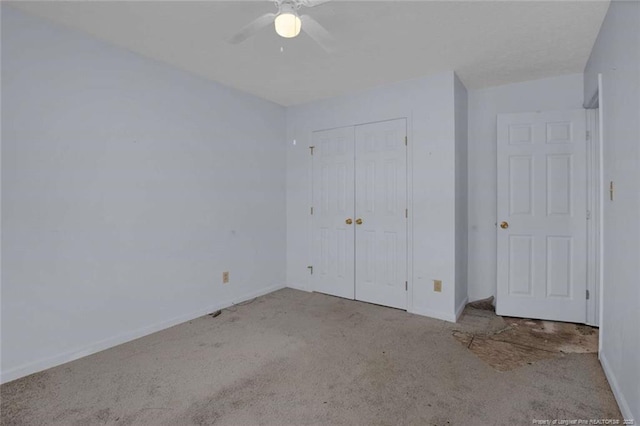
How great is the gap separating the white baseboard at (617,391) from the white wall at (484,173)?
1406 mm

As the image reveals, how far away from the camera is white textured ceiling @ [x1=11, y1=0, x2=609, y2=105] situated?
6.88ft

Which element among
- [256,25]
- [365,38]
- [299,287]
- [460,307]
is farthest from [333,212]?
[256,25]

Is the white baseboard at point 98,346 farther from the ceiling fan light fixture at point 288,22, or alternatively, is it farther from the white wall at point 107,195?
the ceiling fan light fixture at point 288,22

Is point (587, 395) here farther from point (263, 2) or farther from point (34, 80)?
point (34, 80)

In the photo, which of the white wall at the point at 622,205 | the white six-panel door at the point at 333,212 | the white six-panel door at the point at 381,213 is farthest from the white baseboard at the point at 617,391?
the white six-panel door at the point at 333,212

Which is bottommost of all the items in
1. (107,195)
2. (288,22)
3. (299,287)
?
(299,287)

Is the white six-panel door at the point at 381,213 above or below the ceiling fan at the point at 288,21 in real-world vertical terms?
below

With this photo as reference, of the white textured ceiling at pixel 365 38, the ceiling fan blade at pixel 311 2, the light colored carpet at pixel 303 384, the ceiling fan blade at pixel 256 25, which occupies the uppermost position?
the white textured ceiling at pixel 365 38

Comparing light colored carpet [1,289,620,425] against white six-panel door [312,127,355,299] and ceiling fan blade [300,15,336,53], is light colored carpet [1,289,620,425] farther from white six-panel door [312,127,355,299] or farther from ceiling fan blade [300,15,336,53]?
ceiling fan blade [300,15,336,53]

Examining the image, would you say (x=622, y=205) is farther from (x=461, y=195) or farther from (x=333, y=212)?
(x=333, y=212)

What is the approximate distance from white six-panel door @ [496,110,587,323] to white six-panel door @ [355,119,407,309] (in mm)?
962

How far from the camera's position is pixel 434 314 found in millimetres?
3238

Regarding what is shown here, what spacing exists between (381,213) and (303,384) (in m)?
2.04

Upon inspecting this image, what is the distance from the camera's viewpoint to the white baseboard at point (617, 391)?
5.46ft
